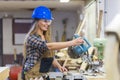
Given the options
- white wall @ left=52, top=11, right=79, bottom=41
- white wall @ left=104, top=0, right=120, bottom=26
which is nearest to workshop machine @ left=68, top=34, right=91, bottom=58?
white wall @ left=104, top=0, right=120, bottom=26

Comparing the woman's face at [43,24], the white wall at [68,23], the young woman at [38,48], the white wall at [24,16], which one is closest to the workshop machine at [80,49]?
the young woman at [38,48]

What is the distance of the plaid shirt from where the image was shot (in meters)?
2.81

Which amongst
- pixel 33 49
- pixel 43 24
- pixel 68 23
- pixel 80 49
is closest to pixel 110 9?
pixel 80 49

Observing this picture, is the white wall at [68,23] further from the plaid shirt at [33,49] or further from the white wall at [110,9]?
the plaid shirt at [33,49]

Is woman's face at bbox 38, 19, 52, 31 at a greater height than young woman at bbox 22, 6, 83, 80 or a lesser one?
greater

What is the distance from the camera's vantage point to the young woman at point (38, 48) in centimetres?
282

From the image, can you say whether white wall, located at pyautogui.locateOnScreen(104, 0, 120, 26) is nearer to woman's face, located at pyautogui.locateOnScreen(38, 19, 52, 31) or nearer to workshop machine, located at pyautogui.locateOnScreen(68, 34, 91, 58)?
workshop machine, located at pyautogui.locateOnScreen(68, 34, 91, 58)

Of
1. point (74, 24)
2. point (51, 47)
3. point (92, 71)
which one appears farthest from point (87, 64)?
point (74, 24)

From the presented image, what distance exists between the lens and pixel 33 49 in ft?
9.40

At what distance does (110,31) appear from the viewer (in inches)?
31.0

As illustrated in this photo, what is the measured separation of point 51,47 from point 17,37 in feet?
31.9

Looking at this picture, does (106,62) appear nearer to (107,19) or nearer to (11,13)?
(107,19)

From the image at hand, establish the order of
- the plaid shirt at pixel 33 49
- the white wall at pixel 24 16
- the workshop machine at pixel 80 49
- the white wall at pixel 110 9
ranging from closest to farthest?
1. the plaid shirt at pixel 33 49
2. the workshop machine at pixel 80 49
3. the white wall at pixel 110 9
4. the white wall at pixel 24 16

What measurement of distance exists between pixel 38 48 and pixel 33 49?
0.24ft
